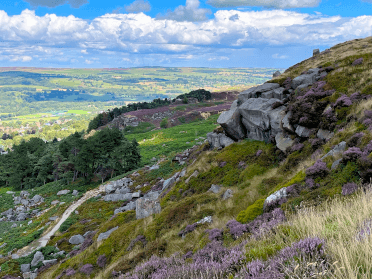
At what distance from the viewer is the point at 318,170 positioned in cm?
1118

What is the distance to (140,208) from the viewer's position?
21109 millimetres

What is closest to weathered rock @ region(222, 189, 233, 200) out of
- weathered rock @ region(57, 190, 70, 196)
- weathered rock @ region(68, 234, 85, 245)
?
weathered rock @ region(68, 234, 85, 245)

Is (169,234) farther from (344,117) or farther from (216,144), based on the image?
(216,144)

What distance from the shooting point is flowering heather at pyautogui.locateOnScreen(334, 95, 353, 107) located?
1695 cm

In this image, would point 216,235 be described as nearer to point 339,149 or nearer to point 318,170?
point 318,170

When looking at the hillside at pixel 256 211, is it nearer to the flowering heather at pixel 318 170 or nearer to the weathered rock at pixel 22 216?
the flowering heather at pixel 318 170

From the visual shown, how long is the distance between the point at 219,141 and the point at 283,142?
9.93m

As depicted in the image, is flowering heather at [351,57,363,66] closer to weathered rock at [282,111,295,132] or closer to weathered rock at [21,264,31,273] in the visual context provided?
weathered rock at [282,111,295,132]

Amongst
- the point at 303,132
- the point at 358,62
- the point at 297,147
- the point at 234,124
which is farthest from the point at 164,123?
the point at 297,147

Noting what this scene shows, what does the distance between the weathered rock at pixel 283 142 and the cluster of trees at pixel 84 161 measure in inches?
1518

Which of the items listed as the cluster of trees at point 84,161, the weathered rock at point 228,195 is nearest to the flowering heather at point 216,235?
the weathered rock at point 228,195

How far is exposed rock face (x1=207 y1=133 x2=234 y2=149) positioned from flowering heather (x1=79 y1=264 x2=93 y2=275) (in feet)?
59.4

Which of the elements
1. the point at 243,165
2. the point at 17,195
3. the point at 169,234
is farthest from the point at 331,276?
the point at 17,195

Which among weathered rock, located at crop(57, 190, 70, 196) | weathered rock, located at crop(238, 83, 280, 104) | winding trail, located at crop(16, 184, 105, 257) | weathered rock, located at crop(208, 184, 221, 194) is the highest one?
weathered rock, located at crop(238, 83, 280, 104)
